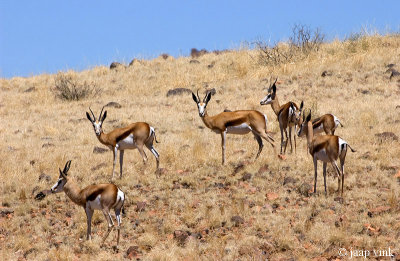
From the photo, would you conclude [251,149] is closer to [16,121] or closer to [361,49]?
Answer: [16,121]

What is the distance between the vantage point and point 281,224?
32.8ft

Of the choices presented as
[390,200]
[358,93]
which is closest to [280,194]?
[390,200]

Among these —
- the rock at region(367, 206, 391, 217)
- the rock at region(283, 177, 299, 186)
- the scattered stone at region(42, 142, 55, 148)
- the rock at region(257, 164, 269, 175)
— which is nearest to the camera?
the rock at region(367, 206, 391, 217)

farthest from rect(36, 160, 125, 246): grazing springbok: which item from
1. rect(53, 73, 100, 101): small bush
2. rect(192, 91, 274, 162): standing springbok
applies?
rect(53, 73, 100, 101): small bush

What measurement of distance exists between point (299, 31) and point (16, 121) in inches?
519

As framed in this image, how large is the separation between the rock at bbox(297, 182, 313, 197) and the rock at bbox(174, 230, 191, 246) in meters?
2.63

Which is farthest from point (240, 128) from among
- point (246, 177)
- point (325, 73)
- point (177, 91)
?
point (325, 73)

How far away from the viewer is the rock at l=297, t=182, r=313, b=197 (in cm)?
1125

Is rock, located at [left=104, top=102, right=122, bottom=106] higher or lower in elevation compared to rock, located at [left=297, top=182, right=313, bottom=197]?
higher

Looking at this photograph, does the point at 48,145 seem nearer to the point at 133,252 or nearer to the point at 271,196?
the point at 271,196

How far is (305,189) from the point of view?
11297 millimetres

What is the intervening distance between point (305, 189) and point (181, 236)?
2843 mm

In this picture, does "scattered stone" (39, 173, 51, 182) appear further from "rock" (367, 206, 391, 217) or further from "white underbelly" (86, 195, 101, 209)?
"rock" (367, 206, 391, 217)

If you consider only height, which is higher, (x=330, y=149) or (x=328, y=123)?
(x=328, y=123)
